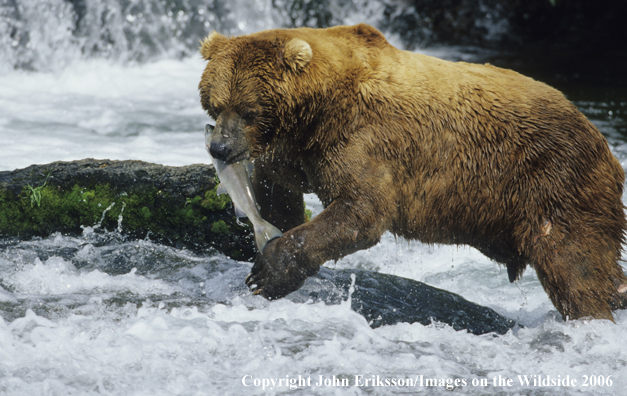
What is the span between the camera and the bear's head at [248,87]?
12.7 ft

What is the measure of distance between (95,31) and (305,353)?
10844mm

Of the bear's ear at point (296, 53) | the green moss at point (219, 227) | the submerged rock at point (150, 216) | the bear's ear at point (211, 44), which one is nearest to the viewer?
the bear's ear at point (296, 53)

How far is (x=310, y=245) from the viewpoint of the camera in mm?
3949

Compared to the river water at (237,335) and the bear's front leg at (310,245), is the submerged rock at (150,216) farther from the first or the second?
the bear's front leg at (310,245)

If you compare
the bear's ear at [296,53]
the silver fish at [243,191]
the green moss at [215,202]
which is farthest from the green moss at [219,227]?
the bear's ear at [296,53]

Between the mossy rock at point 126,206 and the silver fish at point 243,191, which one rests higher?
the silver fish at point 243,191

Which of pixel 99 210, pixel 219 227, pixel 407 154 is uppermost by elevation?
pixel 407 154

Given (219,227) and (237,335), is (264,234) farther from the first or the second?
(219,227)

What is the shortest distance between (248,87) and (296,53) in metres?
0.37

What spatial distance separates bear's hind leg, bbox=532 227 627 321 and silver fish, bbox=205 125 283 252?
182 cm

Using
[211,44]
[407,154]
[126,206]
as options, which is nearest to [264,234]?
[407,154]

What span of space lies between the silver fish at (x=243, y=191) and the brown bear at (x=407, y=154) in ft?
0.24

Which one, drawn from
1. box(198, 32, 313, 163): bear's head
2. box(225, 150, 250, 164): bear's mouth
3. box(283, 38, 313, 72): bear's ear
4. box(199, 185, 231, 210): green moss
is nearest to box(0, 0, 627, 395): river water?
box(199, 185, 231, 210): green moss

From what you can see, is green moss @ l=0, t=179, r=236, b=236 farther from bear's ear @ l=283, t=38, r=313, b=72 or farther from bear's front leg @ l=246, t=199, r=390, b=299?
bear's ear @ l=283, t=38, r=313, b=72
